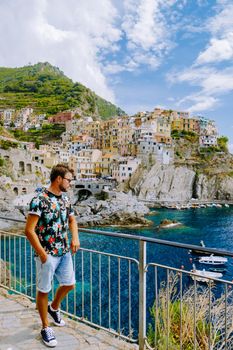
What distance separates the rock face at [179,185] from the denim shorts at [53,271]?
2768 inches

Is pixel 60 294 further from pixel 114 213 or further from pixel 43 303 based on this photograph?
pixel 114 213

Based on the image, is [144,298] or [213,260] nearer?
[144,298]

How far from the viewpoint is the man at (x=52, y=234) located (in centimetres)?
334

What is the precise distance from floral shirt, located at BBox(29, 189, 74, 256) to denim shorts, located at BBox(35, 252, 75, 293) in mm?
96

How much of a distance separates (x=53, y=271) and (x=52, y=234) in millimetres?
430

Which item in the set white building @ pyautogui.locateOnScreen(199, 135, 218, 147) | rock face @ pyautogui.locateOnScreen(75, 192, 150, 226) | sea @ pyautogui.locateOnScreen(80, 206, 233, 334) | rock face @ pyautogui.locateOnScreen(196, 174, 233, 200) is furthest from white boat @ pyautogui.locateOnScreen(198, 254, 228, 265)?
white building @ pyautogui.locateOnScreen(199, 135, 218, 147)

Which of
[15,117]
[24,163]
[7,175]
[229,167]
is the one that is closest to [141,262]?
[7,175]

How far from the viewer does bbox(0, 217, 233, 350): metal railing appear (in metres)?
3.47

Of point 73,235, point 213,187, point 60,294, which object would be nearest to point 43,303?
point 60,294

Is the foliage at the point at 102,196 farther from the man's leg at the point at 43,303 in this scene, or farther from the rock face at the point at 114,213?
the man's leg at the point at 43,303

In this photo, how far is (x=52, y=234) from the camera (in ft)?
11.3

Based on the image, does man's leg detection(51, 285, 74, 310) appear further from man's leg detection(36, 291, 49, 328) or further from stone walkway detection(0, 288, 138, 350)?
stone walkway detection(0, 288, 138, 350)

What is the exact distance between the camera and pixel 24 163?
200 ft

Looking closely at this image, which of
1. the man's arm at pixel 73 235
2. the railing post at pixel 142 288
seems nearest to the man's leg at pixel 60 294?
the man's arm at pixel 73 235
